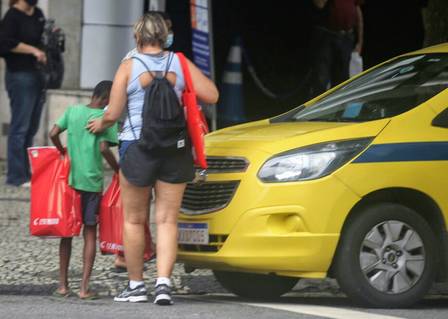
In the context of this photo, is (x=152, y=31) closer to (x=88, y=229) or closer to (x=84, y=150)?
(x=84, y=150)

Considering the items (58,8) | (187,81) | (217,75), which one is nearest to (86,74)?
(58,8)

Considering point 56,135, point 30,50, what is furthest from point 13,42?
point 56,135

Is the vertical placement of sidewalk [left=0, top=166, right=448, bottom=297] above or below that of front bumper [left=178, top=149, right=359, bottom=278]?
below

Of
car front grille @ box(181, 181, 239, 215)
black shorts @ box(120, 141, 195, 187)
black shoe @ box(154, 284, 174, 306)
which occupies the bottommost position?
black shoe @ box(154, 284, 174, 306)

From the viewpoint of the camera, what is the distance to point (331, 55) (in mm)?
15320

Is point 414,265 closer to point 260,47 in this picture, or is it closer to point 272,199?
point 272,199

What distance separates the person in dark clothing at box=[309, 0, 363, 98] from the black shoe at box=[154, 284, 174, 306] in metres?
6.67

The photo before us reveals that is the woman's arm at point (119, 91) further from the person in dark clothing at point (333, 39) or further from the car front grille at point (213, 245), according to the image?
the person in dark clothing at point (333, 39)

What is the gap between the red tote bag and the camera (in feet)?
29.4

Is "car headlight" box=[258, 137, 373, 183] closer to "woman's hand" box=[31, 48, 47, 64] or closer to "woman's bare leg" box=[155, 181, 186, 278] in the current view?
"woman's bare leg" box=[155, 181, 186, 278]

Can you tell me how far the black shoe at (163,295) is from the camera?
29.4ft

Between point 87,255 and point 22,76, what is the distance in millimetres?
5256

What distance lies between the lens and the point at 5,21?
561 inches

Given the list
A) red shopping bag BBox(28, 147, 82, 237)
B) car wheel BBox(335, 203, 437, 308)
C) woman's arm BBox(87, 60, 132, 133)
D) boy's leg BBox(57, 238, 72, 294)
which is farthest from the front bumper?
boy's leg BBox(57, 238, 72, 294)
